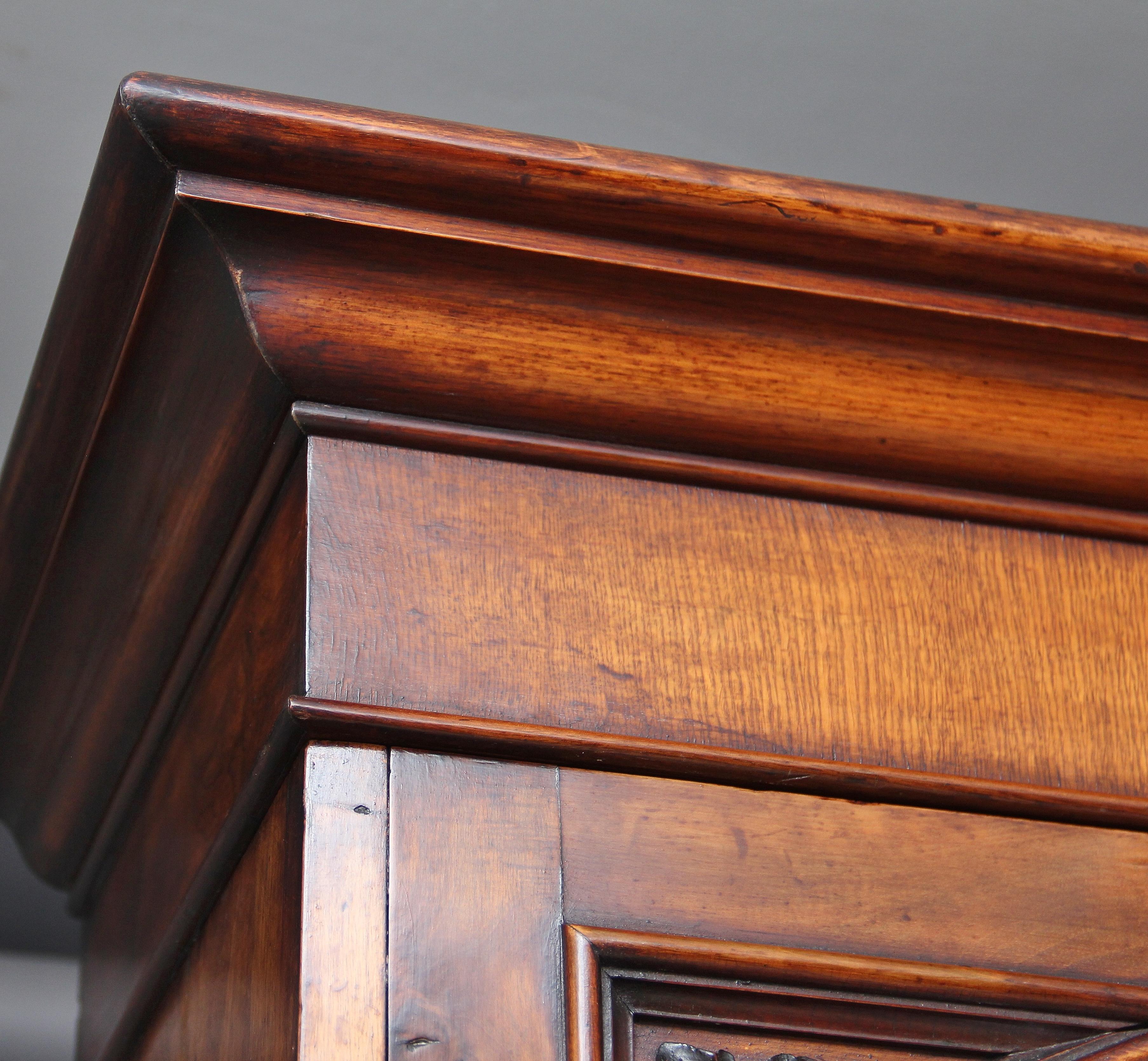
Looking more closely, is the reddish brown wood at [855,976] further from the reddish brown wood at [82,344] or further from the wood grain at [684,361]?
the reddish brown wood at [82,344]

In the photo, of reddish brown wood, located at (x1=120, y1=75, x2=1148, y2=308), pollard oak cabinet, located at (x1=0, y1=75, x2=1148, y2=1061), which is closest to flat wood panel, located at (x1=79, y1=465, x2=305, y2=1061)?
pollard oak cabinet, located at (x1=0, y1=75, x2=1148, y2=1061)

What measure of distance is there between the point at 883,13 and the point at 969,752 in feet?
1.96

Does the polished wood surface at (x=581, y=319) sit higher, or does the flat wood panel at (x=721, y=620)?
the polished wood surface at (x=581, y=319)

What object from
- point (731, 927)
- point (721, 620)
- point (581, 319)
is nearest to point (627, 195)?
point (581, 319)

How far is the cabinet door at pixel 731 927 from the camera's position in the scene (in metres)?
0.49

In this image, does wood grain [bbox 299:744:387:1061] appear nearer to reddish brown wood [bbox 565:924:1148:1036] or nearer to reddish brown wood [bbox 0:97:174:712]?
reddish brown wood [bbox 565:924:1148:1036]

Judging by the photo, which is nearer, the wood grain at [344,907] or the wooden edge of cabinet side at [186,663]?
the wood grain at [344,907]

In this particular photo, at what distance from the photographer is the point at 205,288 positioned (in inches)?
21.3

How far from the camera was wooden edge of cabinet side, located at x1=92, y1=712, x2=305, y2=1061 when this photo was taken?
52 centimetres

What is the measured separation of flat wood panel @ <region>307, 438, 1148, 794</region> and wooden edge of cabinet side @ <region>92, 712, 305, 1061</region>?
0.03 metres

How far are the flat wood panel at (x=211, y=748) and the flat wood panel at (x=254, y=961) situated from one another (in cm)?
3

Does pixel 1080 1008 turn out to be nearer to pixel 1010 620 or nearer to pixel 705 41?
pixel 1010 620

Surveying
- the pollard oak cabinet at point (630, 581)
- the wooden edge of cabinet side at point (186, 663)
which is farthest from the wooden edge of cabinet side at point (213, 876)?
the wooden edge of cabinet side at point (186, 663)

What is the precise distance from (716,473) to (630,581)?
61 mm
